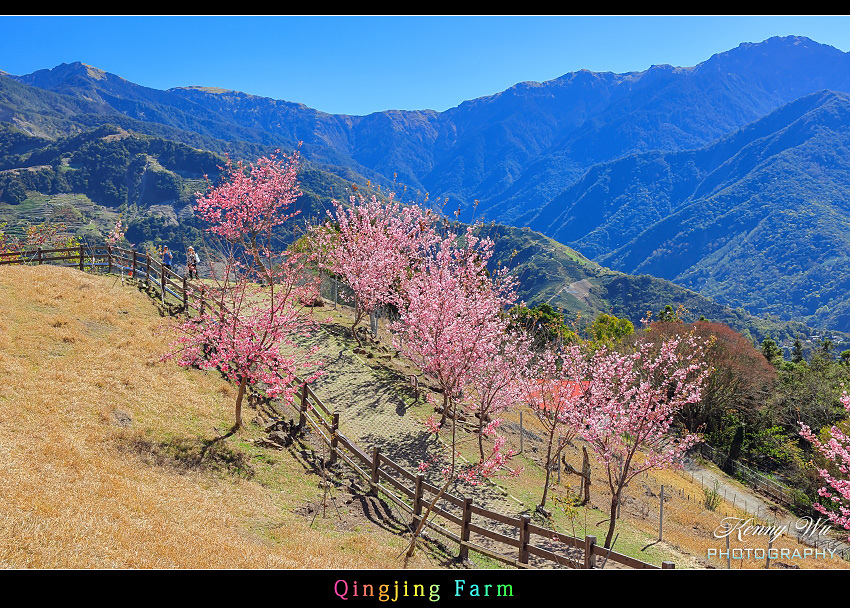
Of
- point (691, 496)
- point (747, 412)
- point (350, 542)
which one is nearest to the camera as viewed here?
point (350, 542)

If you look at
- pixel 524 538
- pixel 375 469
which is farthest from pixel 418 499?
pixel 524 538

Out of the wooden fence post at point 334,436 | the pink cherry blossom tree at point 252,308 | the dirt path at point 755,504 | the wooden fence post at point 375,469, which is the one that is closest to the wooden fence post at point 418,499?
the wooden fence post at point 375,469

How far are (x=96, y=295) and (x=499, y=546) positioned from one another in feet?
65.4

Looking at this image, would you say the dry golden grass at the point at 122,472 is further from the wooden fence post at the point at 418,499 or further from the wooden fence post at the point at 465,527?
the wooden fence post at the point at 465,527

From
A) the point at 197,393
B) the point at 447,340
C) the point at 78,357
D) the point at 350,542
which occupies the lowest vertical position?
the point at 350,542

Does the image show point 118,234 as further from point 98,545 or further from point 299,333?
point 98,545

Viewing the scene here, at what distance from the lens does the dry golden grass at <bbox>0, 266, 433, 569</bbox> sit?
737cm

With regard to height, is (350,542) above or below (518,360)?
below

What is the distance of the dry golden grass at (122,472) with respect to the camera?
737cm

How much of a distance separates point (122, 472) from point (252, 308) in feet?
25.2

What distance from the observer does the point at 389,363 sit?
975 inches

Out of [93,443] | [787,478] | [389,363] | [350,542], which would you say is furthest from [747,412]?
[93,443]

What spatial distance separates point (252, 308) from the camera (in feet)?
55.4

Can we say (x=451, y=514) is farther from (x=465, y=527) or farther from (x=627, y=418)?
(x=627, y=418)
